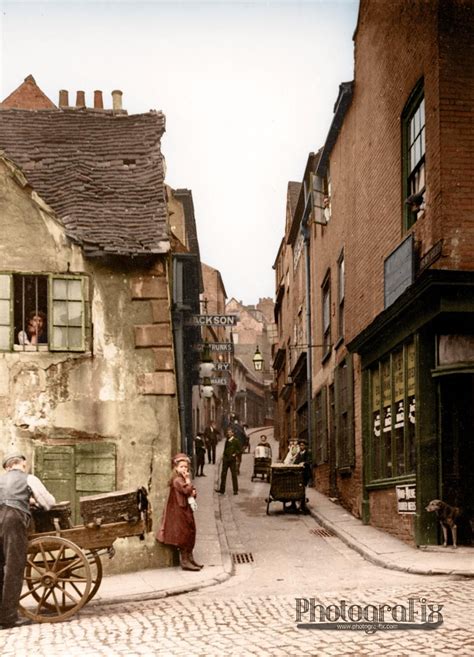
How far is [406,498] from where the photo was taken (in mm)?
13781

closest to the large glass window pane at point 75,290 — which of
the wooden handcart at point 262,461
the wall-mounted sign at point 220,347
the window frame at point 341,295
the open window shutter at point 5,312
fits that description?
the open window shutter at point 5,312

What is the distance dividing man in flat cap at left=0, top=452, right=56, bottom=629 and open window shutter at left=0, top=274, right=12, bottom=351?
13.1 feet

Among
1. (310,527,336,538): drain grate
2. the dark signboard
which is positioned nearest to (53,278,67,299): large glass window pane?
the dark signboard

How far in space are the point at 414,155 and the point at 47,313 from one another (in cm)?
615

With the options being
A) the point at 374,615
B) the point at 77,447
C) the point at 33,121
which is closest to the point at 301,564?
the point at 77,447

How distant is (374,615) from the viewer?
27.7 feet

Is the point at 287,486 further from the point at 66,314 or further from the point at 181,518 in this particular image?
the point at 66,314

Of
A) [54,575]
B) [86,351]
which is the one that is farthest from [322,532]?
[54,575]

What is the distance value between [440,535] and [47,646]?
22.3 ft

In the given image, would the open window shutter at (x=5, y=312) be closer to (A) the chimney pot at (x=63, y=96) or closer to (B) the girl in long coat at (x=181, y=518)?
(B) the girl in long coat at (x=181, y=518)

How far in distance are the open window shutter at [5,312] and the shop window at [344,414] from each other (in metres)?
7.87

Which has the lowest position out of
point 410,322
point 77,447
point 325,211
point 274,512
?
point 274,512

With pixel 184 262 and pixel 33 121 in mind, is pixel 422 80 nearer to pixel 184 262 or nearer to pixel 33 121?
pixel 184 262

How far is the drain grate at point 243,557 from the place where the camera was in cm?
1355
